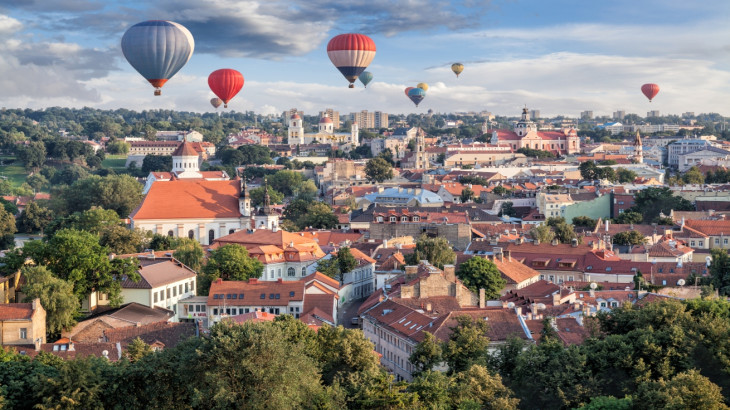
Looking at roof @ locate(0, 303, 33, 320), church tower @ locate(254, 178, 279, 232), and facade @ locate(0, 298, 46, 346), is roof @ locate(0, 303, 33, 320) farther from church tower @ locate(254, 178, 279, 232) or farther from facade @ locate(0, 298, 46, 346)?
church tower @ locate(254, 178, 279, 232)

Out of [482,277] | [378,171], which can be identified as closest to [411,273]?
[482,277]

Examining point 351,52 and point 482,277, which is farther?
point 351,52

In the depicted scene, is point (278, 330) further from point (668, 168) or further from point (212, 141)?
point (212, 141)

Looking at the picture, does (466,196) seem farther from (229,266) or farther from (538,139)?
(538,139)

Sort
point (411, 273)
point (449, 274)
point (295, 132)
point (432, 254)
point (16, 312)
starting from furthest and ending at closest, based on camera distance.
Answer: point (295, 132) → point (432, 254) → point (411, 273) → point (449, 274) → point (16, 312)

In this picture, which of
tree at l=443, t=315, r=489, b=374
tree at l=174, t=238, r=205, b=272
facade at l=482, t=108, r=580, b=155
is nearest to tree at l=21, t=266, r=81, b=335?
tree at l=174, t=238, r=205, b=272

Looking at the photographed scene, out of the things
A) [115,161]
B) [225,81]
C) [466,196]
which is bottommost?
[466,196]

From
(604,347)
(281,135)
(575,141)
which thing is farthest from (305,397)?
(281,135)
